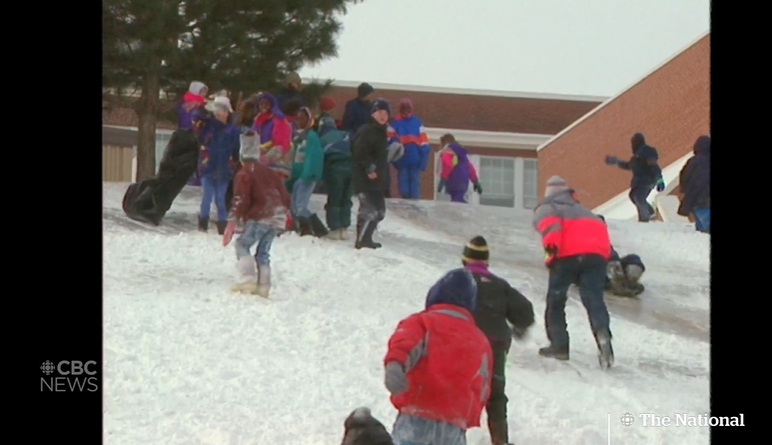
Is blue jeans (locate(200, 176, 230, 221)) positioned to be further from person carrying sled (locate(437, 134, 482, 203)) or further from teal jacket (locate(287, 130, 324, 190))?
person carrying sled (locate(437, 134, 482, 203))

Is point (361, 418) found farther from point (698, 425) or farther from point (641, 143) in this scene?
point (641, 143)

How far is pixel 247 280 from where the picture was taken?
961 cm

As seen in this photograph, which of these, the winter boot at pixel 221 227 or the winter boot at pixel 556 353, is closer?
the winter boot at pixel 556 353

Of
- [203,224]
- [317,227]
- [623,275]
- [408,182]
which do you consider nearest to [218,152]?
[203,224]

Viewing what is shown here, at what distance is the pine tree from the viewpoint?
10.4 metres

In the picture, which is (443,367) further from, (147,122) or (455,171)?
(455,171)

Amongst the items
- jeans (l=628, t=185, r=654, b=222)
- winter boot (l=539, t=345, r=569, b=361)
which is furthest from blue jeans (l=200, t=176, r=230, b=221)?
jeans (l=628, t=185, r=654, b=222)

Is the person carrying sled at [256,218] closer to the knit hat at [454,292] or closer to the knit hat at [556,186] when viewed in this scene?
the knit hat at [556,186]

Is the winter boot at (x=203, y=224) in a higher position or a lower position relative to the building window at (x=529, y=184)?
lower

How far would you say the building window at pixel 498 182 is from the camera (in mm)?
12086

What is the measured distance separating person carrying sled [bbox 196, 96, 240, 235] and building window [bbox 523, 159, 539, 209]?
231 centimetres

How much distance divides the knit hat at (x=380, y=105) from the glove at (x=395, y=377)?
393cm
